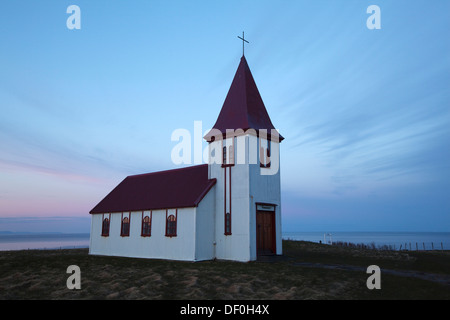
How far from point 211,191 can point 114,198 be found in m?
12.0

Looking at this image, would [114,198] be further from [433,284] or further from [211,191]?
[433,284]

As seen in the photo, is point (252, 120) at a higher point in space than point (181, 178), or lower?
higher

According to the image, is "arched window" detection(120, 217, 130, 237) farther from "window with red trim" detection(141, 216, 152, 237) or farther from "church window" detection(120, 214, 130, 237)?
"window with red trim" detection(141, 216, 152, 237)

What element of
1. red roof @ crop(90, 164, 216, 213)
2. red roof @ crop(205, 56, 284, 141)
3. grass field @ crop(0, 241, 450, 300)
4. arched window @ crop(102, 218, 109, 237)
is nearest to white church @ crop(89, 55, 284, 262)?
red roof @ crop(205, 56, 284, 141)

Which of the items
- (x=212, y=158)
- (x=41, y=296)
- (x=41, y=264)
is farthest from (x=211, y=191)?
(x=41, y=296)

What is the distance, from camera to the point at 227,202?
22.4m

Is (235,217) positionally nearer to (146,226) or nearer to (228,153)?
(228,153)

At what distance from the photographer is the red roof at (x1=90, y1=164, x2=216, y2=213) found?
76.5ft

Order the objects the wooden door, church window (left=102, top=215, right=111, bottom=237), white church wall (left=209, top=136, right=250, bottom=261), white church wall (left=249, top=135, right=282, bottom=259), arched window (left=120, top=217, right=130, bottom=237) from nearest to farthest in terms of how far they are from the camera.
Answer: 1. white church wall (left=209, top=136, right=250, bottom=261)
2. white church wall (left=249, top=135, right=282, bottom=259)
3. the wooden door
4. arched window (left=120, top=217, right=130, bottom=237)
5. church window (left=102, top=215, right=111, bottom=237)

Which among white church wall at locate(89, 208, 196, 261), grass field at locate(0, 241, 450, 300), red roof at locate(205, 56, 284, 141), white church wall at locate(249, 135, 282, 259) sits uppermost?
red roof at locate(205, 56, 284, 141)

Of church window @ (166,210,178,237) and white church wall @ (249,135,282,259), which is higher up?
white church wall @ (249,135,282,259)

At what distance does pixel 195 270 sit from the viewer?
656 inches

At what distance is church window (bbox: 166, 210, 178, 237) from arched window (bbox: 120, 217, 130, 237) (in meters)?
5.04

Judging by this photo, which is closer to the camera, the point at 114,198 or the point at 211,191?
the point at 211,191
